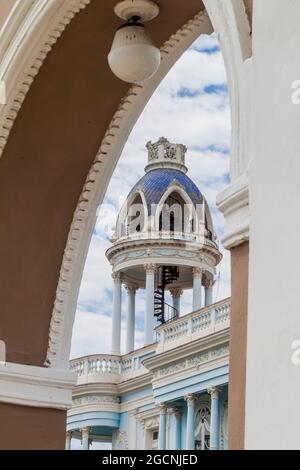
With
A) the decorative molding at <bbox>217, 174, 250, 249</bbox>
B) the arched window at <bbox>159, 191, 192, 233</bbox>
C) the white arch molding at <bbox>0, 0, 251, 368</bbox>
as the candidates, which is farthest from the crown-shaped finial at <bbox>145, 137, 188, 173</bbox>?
the decorative molding at <bbox>217, 174, 250, 249</bbox>

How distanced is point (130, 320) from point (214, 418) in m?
7.16

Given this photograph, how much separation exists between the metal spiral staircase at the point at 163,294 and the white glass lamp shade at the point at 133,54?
20.1 meters

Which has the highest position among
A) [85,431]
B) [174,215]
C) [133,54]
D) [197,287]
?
[174,215]

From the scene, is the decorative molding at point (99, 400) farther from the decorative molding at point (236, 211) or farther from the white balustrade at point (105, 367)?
the decorative molding at point (236, 211)

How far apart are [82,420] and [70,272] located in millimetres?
17413

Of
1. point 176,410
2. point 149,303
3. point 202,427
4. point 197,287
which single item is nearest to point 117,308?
point 149,303

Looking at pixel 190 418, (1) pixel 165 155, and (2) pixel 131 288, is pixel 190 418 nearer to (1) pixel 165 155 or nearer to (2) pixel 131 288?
(2) pixel 131 288

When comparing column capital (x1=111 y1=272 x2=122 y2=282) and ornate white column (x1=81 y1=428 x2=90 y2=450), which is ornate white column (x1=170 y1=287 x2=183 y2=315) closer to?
column capital (x1=111 y1=272 x2=122 y2=282)

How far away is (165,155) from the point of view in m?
24.2

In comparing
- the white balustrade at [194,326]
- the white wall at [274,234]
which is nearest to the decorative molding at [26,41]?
the white wall at [274,234]

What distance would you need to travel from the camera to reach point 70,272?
520 centimetres

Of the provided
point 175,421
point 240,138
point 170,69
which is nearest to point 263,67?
point 240,138

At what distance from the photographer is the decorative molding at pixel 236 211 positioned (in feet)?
9.20

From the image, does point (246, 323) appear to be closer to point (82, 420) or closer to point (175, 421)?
point (175, 421)
